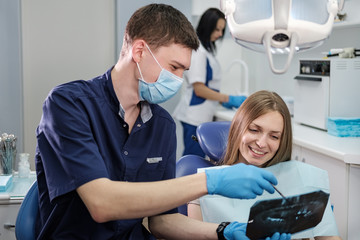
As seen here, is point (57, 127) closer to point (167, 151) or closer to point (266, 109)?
point (167, 151)

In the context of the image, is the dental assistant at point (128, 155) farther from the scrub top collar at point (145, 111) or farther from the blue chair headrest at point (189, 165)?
the blue chair headrest at point (189, 165)

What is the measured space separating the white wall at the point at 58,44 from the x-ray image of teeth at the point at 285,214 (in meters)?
2.70

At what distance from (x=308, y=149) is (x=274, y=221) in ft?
4.51

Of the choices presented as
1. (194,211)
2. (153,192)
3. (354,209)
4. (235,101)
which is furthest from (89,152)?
(235,101)

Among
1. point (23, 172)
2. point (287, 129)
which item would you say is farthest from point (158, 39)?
point (23, 172)

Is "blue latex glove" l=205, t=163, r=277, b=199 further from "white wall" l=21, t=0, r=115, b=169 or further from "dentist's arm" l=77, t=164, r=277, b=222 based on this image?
"white wall" l=21, t=0, r=115, b=169

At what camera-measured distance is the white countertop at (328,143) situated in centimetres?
221

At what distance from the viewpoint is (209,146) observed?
6.43ft

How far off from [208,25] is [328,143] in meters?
1.28

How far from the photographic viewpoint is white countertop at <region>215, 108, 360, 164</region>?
2211mm

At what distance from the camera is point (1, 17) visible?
3.27 m

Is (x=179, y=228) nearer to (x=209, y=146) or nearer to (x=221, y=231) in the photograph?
(x=221, y=231)

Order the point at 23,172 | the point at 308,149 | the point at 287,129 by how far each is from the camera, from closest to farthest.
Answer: the point at 287,129 → the point at 23,172 → the point at 308,149

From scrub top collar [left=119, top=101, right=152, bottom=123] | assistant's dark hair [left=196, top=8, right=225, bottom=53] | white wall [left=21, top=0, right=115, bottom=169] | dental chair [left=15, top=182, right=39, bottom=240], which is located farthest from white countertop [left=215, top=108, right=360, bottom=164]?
white wall [left=21, top=0, right=115, bottom=169]
